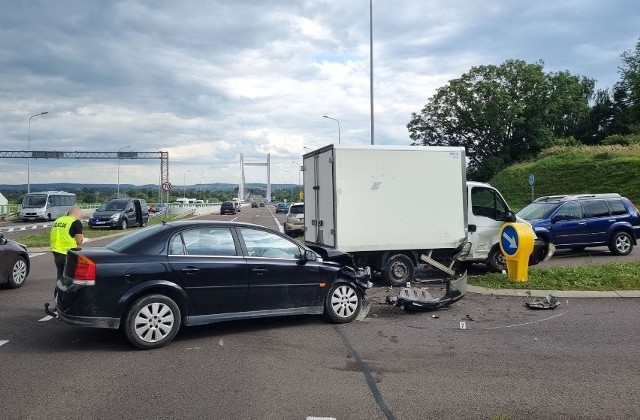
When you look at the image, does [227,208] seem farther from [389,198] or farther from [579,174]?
[389,198]

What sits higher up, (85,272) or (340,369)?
(85,272)

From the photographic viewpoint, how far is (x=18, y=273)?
441 inches

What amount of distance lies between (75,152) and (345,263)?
2759 inches

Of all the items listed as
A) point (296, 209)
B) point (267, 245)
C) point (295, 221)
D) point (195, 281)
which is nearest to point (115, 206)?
point (296, 209)

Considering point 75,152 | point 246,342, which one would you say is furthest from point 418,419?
point 75,152

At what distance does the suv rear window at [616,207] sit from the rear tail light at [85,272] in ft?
45.8

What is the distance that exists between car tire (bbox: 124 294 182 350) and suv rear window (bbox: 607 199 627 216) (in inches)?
519

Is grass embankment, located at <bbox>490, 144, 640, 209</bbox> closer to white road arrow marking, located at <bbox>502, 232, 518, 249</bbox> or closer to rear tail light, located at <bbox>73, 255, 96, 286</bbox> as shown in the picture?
white road arrow marking, located at <bbox>502, 232, 518, 249</bbox>

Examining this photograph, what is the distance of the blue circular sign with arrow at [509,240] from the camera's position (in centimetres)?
1058

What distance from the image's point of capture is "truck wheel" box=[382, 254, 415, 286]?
11.1 m

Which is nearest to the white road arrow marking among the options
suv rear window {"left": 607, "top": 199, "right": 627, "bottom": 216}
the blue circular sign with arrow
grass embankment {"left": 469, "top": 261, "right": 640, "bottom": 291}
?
the blue circular sign with arrow

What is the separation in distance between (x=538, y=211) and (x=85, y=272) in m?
12.5

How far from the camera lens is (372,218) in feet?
35.8

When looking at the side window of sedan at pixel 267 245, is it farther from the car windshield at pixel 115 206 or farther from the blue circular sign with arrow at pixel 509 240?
the car windshield at pixel 115 206
